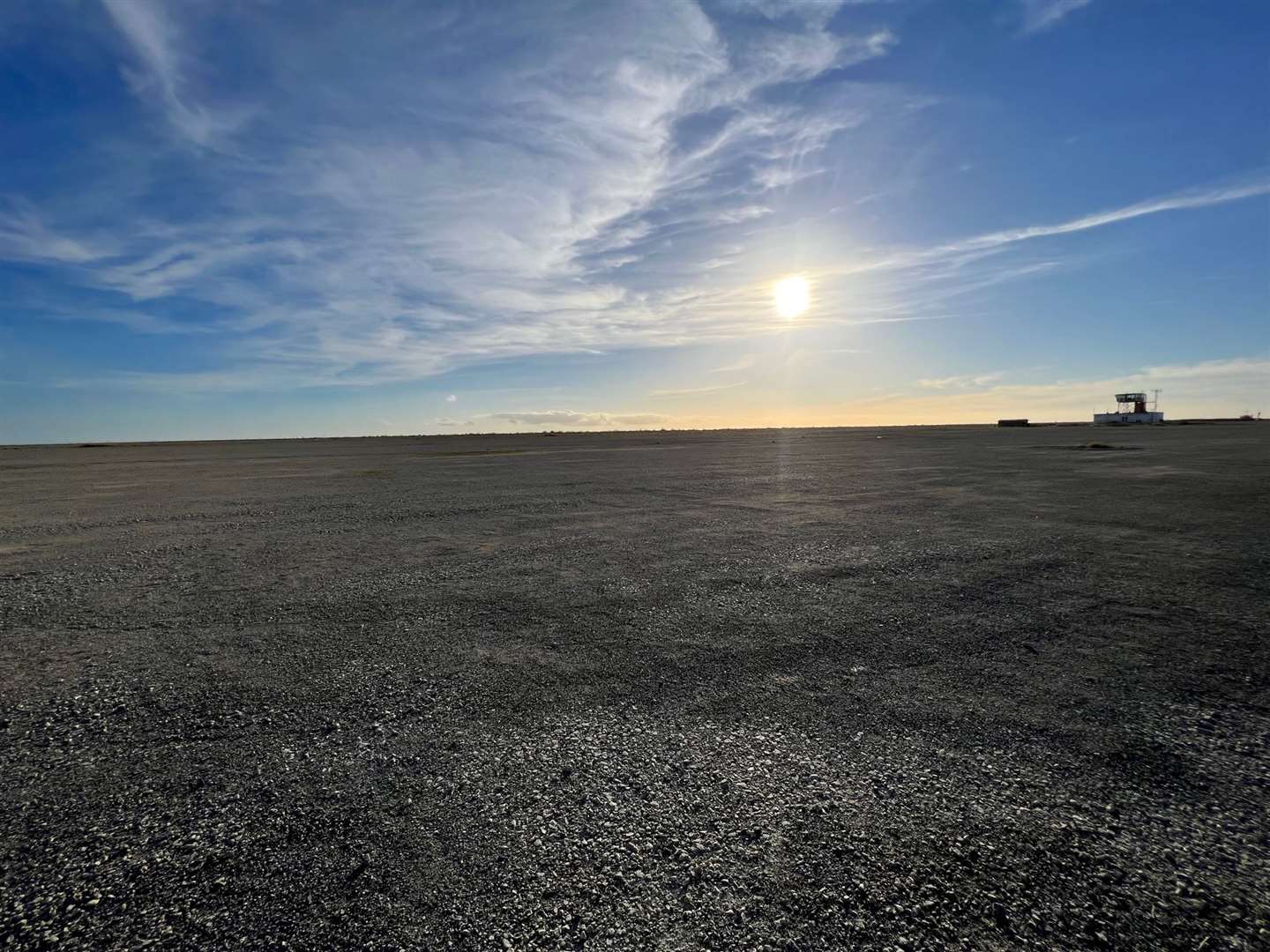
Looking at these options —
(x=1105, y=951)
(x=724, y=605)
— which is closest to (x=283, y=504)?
(x=724, y=605)

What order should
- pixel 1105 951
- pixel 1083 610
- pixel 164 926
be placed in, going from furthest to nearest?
pixel 1083 610 < pixel 164 926 < pixel 1105 951

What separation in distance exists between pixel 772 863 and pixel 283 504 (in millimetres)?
14845

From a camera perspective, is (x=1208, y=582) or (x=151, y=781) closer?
(x=151, y=781)

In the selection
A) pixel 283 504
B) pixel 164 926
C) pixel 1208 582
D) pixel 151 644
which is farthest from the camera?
pixel 283 504

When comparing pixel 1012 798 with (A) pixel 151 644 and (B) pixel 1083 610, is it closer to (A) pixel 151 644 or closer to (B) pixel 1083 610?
(B) pixel 1083 610

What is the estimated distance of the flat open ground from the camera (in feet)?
7.18

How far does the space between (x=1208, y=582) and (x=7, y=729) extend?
1013cm

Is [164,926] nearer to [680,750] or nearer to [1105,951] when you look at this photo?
[680,750]

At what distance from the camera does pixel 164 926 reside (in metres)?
2.15

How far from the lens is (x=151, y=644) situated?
16.6 feet

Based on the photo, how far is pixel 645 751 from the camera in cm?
325

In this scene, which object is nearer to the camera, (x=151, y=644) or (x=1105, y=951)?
(x=1105, y=951)

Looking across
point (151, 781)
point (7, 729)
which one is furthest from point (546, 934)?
point (7, 729)

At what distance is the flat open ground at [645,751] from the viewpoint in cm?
219
